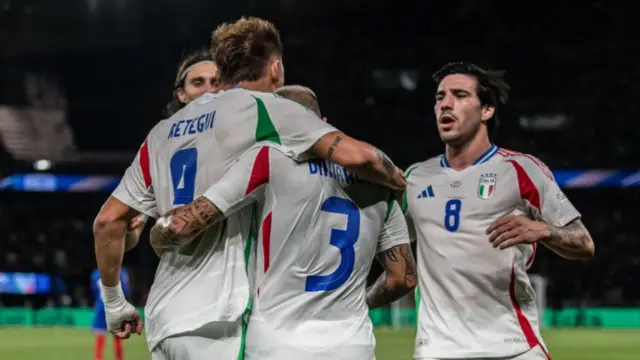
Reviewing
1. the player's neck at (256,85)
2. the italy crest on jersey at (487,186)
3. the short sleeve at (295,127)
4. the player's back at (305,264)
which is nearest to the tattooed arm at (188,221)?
the player's back at (305,264)

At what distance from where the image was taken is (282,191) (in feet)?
11.2

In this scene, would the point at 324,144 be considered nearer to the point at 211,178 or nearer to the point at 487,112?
the point at 211,178

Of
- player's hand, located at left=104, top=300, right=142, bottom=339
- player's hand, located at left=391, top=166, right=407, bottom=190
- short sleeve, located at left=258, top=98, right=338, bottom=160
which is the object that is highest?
short sleeve, located at left=258, top=98, right=338, bottom=160

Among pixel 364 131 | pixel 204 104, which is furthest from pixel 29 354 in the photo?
pixel 364 131

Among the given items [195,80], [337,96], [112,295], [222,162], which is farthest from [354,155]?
[337,96]

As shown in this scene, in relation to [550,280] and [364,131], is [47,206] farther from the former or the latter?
[550,280]

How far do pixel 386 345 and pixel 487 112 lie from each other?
11669 mm

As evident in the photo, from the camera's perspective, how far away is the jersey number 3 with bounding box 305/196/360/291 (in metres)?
3.46

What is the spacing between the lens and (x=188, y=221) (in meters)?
3.33

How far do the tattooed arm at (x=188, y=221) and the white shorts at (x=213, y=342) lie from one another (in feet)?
1.01

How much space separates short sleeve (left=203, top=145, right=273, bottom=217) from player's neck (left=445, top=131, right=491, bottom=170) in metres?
1.62

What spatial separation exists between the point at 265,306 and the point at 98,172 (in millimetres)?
29488

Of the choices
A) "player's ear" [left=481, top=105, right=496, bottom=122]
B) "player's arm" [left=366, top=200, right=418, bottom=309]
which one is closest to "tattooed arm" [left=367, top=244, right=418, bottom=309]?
"player's arm" [left=366, top=200, right=418, bottom=309]

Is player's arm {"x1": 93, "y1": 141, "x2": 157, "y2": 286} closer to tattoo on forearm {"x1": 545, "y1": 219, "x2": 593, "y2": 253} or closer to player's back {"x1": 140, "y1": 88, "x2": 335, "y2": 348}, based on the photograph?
player's back {"x1": 140, "y1": 88, "x2": 335, "y2": 348}
